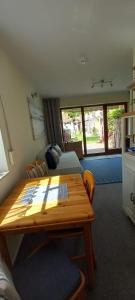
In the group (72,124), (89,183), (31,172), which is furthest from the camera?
(72,124)

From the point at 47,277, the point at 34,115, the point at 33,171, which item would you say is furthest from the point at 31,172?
the point at 34,115

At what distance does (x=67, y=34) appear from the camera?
193 cm

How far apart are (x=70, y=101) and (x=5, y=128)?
431 centimetres

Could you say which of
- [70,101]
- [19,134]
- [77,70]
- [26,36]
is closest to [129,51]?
[77,70]

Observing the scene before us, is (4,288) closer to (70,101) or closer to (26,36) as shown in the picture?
(26,36)

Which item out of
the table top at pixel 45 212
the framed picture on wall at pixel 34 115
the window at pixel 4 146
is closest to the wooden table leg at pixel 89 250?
the table top at pixel 45 212

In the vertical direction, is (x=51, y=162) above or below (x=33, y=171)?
below

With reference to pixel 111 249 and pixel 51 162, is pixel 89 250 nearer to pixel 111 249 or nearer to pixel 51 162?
pixel 111 249

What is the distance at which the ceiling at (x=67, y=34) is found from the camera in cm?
147

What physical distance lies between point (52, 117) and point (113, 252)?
457cm

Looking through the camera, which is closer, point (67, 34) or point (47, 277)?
point (47, 277)

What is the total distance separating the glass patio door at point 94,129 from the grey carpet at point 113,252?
3.73 m

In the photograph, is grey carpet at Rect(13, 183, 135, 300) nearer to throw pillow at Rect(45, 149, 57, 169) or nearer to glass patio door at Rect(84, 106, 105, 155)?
throw pillow at Rect(45, 149, 57, 169)

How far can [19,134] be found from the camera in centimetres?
251
